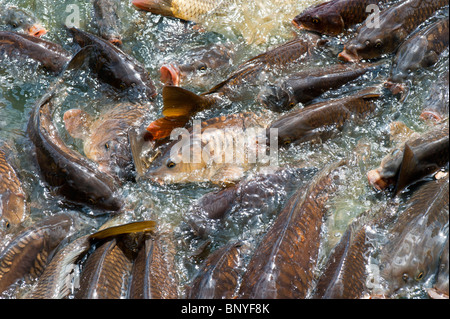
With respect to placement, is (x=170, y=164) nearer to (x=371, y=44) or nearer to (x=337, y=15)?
(x=371, y=44)

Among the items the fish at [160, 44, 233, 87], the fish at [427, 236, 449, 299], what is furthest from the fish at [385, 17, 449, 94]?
the fish at [427, 236, 449, 299]

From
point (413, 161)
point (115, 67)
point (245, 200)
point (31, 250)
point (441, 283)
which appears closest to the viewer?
point (441, 283)

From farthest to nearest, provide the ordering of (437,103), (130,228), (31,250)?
(437,103) < (31,250) < (130,228)

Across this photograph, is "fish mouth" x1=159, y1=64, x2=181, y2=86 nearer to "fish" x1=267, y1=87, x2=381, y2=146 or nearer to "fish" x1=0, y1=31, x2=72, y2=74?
"fish" x1=0, y1=31, x2=72, y2=74

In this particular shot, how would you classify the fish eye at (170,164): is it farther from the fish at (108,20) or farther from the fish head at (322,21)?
the fish head at (322,21)

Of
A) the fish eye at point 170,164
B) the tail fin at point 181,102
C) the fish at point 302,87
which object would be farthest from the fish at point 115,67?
the fish at point 302,87

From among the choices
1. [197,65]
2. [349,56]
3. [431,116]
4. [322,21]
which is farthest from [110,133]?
[431,116]
